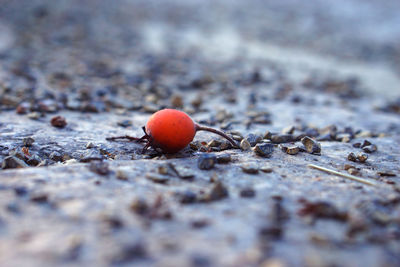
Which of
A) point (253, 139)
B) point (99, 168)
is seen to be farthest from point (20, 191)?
point (253, 139)

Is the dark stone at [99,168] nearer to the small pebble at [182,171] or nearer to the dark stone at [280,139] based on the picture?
the small pebble at [182,171]

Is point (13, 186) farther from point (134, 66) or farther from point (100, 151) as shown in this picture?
point (134, 66)

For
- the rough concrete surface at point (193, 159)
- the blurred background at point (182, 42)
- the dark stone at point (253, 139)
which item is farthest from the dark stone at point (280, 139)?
the blurred background at point (182, 42)

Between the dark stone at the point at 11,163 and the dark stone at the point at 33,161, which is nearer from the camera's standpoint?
the dark stone at the point at 11,163

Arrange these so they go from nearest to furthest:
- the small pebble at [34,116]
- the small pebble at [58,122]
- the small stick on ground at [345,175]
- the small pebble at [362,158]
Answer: the small stick on ground at [345,175], the small pebble at [362,158], the small pebble at [58,122], the small pebble at [34,116]

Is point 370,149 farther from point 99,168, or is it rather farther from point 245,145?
point 99,168

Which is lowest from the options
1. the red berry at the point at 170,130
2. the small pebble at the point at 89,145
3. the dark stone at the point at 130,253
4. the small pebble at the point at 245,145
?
the dark stone at the point at 130,253

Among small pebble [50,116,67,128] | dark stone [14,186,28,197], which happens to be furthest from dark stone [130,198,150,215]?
small pebble [50,116,67,128]

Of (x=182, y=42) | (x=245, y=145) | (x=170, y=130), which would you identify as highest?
(x=182, y=42)

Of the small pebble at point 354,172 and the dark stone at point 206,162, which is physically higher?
the dark stone at point 206,162

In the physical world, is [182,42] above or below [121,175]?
above

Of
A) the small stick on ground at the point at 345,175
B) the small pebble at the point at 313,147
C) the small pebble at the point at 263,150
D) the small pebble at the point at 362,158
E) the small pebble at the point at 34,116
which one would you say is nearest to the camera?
the small stick on ground at the point at 345,175

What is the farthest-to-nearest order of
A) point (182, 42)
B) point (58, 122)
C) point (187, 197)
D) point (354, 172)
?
point (182, 42) < point (58, 122) < point (354, 172) < point (187, 197)
